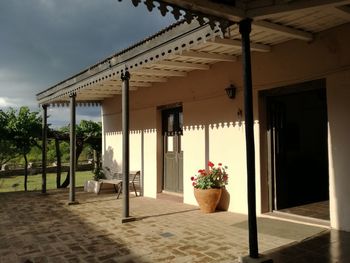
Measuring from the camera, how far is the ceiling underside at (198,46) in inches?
196

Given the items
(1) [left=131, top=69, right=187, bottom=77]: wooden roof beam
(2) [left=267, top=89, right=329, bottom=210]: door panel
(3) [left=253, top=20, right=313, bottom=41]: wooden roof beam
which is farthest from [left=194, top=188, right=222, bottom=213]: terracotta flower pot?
(3) [left=253, top=20, right=313, bottom=41]: wooden roof beam

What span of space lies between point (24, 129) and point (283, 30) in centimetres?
1022

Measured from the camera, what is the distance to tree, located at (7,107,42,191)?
1235 centimetres

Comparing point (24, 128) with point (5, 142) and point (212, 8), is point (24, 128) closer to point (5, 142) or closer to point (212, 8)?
point (5, 142)

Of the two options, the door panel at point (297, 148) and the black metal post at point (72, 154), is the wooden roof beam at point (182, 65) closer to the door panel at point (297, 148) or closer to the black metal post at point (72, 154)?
the door panel at point (297, 148)

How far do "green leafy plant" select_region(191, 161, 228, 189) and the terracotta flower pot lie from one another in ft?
0.39

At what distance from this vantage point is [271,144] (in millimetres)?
6898

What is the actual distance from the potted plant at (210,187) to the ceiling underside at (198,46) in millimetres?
2375

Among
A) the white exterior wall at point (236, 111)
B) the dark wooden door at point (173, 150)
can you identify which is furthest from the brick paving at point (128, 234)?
the dark wooden door at point (173, 150)

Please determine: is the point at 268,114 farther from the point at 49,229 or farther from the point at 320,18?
the point at 49,229

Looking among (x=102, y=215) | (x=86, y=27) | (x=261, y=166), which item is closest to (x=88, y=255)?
(x=102, y=215)

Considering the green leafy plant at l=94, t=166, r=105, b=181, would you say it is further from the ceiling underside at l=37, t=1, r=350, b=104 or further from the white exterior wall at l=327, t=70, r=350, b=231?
the white exterior wall at l=327, t=70, r=350, b=231

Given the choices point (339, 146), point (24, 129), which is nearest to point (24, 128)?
point (24, 129)

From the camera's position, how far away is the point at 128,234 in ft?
19.0
